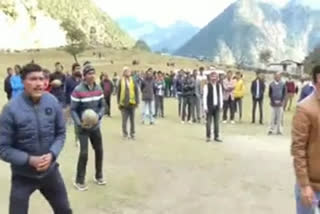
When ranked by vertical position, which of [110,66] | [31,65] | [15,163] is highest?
[31,65]

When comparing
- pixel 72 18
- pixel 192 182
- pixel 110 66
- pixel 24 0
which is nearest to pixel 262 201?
pixel 192 182

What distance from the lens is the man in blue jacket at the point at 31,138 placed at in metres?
6.68

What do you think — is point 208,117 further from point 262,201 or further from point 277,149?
point 262,201

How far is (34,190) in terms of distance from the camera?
22.7 feet

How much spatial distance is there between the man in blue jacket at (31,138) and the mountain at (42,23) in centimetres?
13219

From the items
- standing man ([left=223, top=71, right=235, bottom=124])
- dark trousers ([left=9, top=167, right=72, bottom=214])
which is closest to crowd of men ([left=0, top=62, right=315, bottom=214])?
dark trousers ([left=9, top=167, right=72, bottom=214])

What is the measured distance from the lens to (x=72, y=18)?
181250mm

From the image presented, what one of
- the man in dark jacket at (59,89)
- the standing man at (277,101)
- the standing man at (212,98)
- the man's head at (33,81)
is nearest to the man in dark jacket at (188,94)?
the standing man at (277,101)

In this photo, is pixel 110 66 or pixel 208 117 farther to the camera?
pixel 110 66

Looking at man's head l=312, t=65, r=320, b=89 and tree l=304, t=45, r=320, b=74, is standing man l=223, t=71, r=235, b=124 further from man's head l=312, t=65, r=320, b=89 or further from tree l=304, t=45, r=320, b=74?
man's head l=312, t=65, r=320, b=89

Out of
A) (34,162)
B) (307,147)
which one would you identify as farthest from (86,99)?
(307,147)

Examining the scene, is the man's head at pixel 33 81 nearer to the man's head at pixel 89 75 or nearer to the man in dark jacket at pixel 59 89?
the man's head at pixel 89 75

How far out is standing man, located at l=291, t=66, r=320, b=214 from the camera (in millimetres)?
5809

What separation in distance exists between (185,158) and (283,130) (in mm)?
7864
